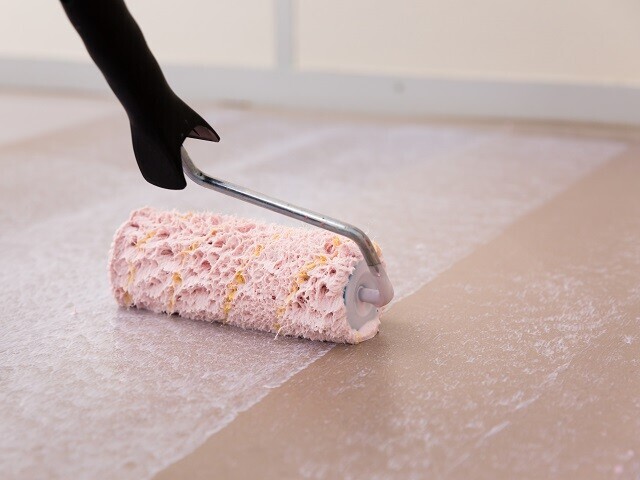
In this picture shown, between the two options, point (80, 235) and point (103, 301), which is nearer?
point (103, 301)

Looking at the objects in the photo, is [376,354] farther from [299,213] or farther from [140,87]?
[140,87]

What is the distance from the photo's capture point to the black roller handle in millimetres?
1287

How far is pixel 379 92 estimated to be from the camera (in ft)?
11.7

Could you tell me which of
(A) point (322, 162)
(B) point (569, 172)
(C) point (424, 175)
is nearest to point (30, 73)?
(A) point (322, 162)

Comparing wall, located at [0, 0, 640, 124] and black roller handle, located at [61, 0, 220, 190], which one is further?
wall, located at [0, 0, 640, 124]

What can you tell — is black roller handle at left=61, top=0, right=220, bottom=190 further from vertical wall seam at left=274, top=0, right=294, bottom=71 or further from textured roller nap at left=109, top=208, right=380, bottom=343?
vertical wall seam at left=274, top=0, right=294, bottom=71

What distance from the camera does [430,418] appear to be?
4.16ft

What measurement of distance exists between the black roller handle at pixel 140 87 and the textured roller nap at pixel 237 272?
0.53ft

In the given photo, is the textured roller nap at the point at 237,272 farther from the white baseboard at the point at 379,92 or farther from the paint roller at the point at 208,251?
the white baseboard at the point at 379,92

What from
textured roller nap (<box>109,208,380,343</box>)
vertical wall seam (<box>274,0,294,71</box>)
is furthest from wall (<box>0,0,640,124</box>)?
textured roller nap (<box>109,208,380,343</box>)

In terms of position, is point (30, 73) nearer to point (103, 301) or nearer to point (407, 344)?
point (103, 301)

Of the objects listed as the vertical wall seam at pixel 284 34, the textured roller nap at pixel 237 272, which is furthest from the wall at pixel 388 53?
the textured roller nap at pixel 237 272

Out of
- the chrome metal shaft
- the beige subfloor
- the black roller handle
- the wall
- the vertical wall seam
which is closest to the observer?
the beige subfloor

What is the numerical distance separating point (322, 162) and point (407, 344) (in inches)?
54.3
